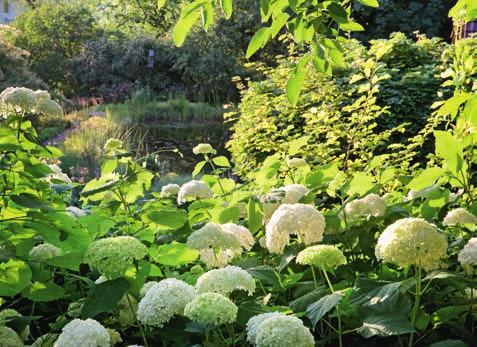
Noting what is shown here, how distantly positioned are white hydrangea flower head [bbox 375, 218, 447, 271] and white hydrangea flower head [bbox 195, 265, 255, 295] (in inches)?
10.8

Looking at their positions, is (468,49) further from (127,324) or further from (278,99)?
(278,99)

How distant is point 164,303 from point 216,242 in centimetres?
26

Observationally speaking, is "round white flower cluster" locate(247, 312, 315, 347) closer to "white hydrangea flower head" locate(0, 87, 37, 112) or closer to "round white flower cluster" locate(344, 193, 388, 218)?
"round white flower cluster" locate(344, 193, 388, 218)

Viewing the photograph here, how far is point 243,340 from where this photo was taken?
4.23 ft

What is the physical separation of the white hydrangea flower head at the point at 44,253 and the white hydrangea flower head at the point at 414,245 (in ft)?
2.63

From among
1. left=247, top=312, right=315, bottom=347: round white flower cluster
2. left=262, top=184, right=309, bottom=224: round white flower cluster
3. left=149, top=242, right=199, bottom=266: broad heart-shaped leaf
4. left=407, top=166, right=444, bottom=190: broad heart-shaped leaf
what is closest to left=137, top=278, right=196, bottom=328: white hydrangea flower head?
left=247, top=312, right=315, bottom=347: round white flower cluster

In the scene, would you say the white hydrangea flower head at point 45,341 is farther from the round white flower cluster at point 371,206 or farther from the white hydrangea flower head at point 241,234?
the round white flower cluster at point 371,206

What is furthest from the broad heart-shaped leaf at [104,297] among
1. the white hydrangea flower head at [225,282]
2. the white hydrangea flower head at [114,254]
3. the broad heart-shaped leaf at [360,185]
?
the broad heart-shaped leaf at [360,185]

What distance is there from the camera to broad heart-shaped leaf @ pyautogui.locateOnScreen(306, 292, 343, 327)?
110 cm

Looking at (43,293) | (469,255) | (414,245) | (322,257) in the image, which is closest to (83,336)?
(43,293)

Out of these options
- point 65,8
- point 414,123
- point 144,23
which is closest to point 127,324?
point 414,123

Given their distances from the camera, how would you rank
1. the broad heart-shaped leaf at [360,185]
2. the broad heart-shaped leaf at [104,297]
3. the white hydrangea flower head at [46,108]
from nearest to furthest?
the broad heart-shaped leaf at [104,297] < the broad heart-shaped leaf at [360,185] < the white hydrangea flower head at [46,108]

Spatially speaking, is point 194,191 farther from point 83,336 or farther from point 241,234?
point 83,336

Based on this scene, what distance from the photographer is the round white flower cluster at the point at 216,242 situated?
4.59ft
